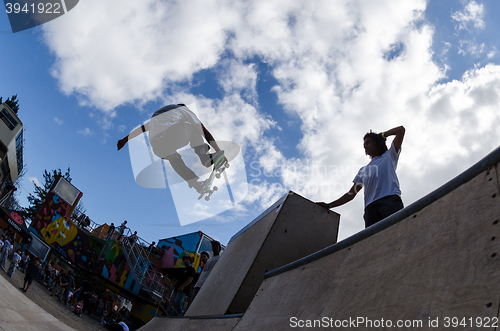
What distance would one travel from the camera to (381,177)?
306cm

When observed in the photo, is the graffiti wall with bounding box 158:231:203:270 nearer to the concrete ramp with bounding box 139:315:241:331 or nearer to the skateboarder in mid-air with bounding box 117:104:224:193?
the concrete ramp with bounding box 139:315:241:331

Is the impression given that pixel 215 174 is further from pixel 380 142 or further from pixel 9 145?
pixel 9 145

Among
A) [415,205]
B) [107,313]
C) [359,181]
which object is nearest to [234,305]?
[359,181]

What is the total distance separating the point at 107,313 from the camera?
50.1 feet

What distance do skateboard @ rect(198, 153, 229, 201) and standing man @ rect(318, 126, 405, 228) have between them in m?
2.00

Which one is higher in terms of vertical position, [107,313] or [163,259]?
[163,259]

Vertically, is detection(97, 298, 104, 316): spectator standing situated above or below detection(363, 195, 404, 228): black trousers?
below

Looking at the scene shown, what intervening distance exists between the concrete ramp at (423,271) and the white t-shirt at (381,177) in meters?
1.17

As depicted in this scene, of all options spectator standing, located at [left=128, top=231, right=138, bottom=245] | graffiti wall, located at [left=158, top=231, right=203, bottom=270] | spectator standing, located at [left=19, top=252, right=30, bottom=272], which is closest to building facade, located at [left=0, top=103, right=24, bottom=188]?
graffiti wall, located at [left=158, top=231, right=203, bottom=270]

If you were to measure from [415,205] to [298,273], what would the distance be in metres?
1.15

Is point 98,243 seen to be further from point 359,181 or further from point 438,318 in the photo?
point 438,318

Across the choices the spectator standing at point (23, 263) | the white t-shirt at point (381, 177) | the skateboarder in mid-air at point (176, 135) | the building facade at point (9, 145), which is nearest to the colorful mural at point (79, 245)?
the spectator standing at point (23, 263)

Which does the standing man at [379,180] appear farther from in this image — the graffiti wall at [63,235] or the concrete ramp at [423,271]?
the graffiti wall at [63,235]

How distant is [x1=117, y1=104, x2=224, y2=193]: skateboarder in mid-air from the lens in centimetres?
436
